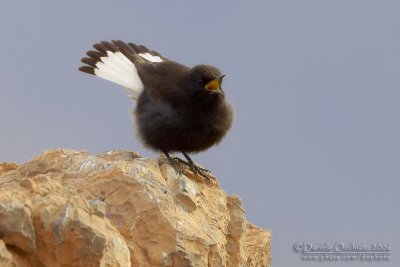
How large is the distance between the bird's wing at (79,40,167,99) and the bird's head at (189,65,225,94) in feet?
3.88

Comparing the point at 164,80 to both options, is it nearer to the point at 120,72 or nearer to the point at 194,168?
the point at 120,72

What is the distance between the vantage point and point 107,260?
14.8 ft

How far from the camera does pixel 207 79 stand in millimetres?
7820

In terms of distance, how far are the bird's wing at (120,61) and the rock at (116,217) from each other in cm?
200

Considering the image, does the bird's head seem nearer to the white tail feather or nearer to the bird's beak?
the bird's beak

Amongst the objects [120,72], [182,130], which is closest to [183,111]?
[182,130]

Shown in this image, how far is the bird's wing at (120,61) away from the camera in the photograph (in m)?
8.97

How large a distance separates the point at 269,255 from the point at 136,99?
2.86 metres

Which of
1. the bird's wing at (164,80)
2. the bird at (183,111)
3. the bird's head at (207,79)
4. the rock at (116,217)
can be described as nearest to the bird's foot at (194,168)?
the bird at (183,111)

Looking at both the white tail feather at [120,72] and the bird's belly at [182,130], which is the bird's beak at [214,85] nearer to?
the bird's belly at [182,130]

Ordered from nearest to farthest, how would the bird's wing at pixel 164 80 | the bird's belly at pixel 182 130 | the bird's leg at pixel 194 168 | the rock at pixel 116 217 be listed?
the rock at pixel 116 217 → the bird's leg at pixel 194 168 → the bird's belly at pixel 182 130 → the bird's wing at pixel 164 80

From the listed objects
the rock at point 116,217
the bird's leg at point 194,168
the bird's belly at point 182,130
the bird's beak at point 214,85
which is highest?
the bird's beak at point 214,85

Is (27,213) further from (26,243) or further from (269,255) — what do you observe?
(269,255)

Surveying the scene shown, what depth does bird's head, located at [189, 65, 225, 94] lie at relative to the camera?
7.81 meters
